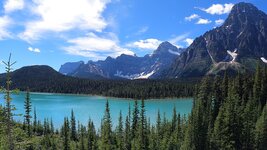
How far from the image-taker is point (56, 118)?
614 feet

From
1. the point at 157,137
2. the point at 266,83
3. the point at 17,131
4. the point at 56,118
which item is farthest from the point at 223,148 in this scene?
the point at 56,118

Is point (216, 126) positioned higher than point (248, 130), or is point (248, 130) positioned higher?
point (216, 126)

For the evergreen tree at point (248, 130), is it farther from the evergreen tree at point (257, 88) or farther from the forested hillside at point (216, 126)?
the evergreen tree at point (257, 88)

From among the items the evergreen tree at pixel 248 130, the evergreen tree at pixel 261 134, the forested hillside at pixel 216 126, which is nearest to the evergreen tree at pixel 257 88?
the forested hillside at pixel 216 126

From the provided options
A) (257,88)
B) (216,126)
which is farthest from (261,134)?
(257,88)

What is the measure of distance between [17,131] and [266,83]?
3451 inches

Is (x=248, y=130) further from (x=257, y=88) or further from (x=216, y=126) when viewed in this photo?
(x=257, y=88)

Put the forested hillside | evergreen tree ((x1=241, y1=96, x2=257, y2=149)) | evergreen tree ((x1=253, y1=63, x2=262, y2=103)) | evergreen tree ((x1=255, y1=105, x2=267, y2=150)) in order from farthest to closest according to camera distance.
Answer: evergreen tree ((x1=253, y1=63, x2=262, y2=103))
evergreen tree ((x1=241, y1=96, x2=257, y2=149))
the forested hillside
evergreen tree ((x1=255, y1=105, x2=267, y2=150))

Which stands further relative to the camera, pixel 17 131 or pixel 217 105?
pixel 217 105

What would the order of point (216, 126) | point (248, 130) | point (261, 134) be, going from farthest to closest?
point (248, 130), point (216, 126), point (261, 134)

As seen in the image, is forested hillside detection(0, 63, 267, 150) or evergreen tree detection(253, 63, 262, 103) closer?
forested hillside detection(0, 63, 267, 150)

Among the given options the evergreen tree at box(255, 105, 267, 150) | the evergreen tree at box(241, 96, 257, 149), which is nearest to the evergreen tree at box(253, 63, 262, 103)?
the evergreen tree at box(241, 96, 257, 149)

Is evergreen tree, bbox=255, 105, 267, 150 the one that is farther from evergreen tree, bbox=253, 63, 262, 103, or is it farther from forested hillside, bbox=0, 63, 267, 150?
evergreen tree, bbox=253, 63, 262, 103

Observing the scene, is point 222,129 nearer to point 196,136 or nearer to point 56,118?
point 196,136
